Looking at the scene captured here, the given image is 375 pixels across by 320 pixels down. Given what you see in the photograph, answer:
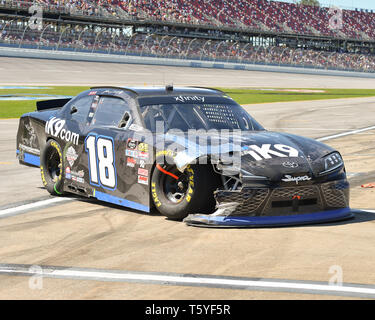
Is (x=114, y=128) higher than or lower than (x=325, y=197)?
higher

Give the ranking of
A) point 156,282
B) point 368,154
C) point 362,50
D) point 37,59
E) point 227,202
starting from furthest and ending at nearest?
point 362,50 < point 37,59 < point 368,154 < point 227,202 < point 156,282

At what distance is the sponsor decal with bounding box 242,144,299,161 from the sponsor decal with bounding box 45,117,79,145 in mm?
2302

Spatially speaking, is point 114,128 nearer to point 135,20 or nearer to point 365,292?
point 365,292

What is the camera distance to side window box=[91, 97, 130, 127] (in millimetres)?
7098

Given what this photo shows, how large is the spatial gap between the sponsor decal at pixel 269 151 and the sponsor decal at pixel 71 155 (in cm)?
227

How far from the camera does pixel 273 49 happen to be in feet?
221

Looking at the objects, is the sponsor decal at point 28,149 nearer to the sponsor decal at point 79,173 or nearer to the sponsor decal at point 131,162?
the sponsor decal at point 79,173

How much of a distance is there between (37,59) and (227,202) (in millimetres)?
49230

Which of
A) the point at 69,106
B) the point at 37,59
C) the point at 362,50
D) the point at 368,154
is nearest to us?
the point at 69,106

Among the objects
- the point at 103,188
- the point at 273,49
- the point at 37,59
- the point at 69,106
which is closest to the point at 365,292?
the point at 103,188

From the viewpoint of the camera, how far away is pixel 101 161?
7.04 m

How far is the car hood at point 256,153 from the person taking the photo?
5.94 meters

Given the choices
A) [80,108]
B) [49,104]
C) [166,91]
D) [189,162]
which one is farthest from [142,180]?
[49,104]

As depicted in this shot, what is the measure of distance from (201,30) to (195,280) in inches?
2814
